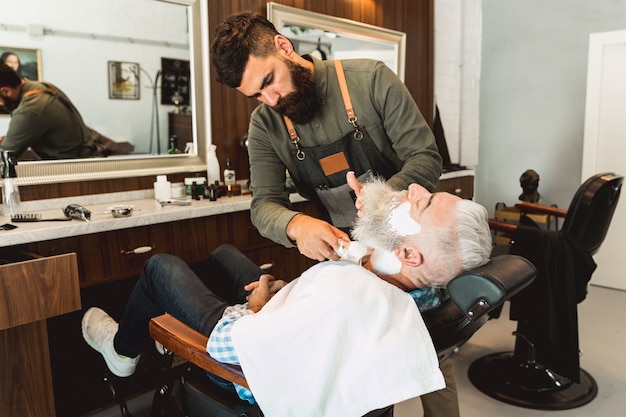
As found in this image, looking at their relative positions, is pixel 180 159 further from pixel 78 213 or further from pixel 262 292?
pixel 262 292

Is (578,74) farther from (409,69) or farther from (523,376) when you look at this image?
(523,376)

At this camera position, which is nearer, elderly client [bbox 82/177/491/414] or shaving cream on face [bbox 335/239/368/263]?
elderly client [bbox 82/177/491/414]

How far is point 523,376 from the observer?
98.0 inches

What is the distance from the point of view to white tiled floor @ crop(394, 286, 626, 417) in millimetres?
2246

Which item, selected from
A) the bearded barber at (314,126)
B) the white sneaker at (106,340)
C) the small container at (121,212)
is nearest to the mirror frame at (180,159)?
the small container at (121,212)

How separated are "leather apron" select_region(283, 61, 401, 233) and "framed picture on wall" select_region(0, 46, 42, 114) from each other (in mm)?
1208

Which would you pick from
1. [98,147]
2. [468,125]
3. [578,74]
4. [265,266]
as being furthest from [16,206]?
[578,74]

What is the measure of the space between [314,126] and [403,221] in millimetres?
646

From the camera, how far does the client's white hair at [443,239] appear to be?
3.80ft

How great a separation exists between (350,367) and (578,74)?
11.9 ft

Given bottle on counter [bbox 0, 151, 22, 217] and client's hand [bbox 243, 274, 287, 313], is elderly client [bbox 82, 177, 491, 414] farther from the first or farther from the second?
bottle on counter [bbox 0, 151, 22, 217]

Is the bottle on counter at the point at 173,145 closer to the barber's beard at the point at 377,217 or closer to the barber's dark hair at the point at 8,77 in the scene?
the barber's dark hair at the point at 8,77

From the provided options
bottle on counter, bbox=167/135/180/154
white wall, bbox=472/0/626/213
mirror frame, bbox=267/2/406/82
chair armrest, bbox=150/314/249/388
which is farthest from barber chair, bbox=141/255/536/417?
white wall, bbox=472/0/626/213

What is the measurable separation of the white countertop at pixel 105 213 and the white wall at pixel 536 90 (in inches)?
95.2
